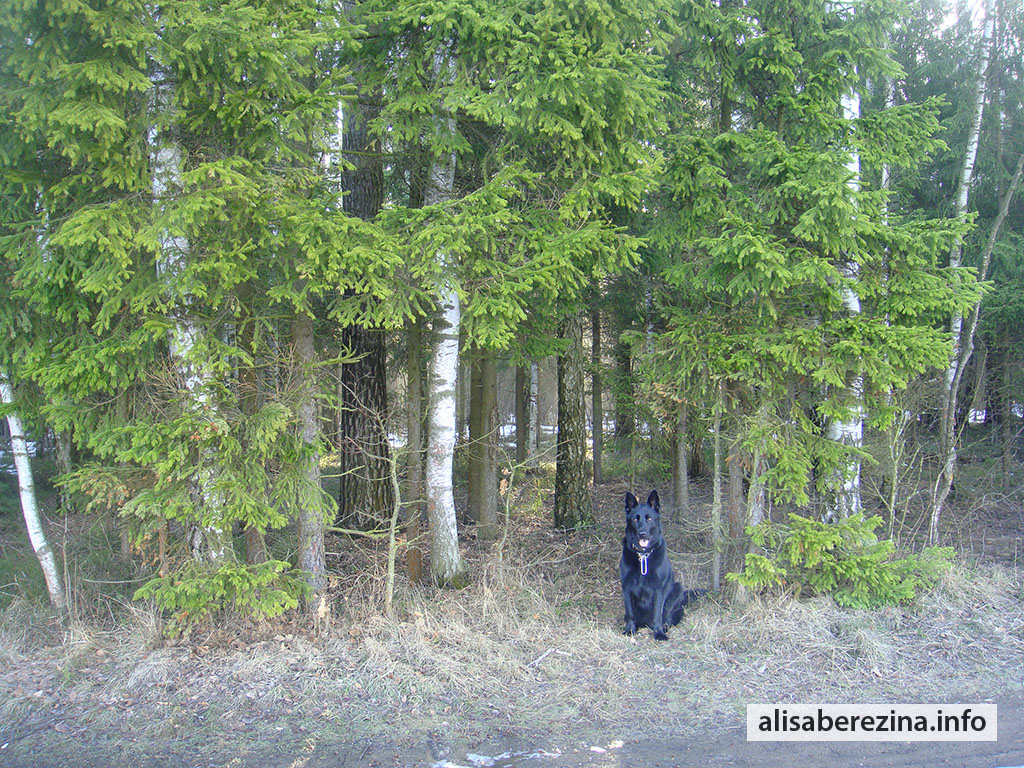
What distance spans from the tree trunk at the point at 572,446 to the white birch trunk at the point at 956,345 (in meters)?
5.22

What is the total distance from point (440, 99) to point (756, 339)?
13.6 ft

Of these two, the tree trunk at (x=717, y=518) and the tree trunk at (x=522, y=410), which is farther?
the tree trunk at (x=522, y=410)

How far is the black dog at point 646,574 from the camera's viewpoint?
653 cm

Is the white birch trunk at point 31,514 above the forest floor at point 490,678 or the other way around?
above

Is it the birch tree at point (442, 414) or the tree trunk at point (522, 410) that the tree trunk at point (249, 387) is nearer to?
the birch tree at point (442, 414)

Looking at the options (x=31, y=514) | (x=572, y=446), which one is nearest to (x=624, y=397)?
(x=572, y=446)

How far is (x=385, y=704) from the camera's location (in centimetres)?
523

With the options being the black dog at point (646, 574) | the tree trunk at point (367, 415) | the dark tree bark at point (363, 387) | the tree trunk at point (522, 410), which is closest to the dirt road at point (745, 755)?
the black dog at point (646, 574)

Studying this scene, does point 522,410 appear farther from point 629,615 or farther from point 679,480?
point 629,615

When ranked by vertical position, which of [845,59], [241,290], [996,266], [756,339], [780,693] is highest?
[845,59]

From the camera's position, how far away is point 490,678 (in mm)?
5613

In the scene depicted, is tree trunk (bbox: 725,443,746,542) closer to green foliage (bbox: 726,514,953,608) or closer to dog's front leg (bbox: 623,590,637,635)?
green foliage (bbox: 726,514,953,608)

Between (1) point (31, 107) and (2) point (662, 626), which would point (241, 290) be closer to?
(1) point (31, 107)

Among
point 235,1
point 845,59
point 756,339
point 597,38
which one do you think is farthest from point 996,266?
point 235,1
